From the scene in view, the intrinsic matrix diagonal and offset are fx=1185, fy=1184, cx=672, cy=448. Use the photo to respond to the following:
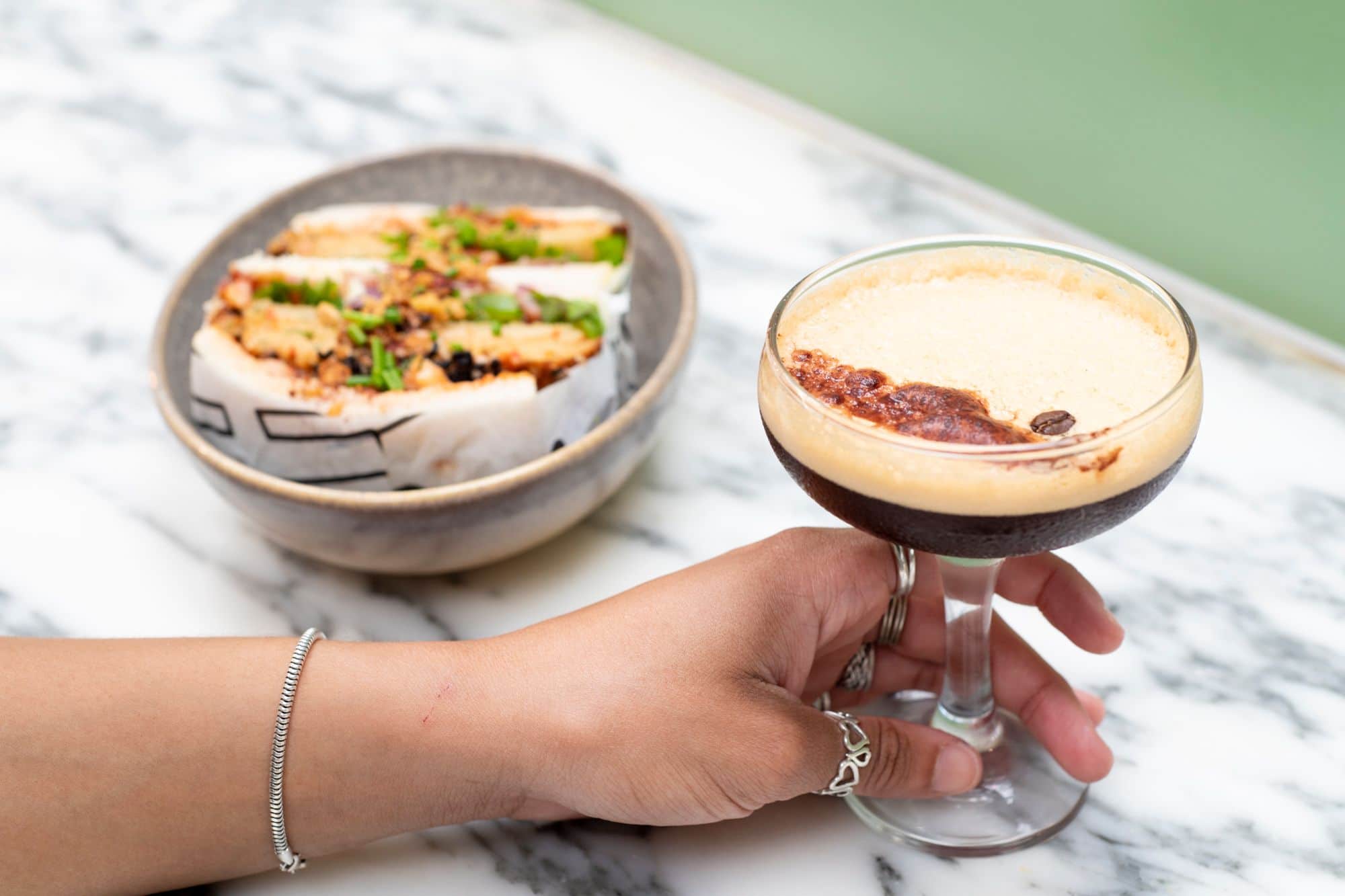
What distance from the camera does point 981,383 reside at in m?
0.90

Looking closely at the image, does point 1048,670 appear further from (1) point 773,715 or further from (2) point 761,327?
(2) point 761,327

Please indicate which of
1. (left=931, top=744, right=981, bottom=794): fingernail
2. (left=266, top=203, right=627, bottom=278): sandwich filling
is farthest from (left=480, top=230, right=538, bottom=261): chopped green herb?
(left=931, top=744, right=981, bottom=794): fingernail

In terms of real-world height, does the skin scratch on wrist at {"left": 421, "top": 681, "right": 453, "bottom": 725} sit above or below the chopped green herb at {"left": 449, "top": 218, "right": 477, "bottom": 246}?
below

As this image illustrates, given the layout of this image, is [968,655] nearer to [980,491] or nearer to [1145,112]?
[980,491]

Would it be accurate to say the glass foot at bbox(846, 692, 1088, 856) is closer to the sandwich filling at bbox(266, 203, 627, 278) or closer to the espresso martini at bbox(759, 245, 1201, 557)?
the espresso martini at bbox(759, 245, 1201, 557)

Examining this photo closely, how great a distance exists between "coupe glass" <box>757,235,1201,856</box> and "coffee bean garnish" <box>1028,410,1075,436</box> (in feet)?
0.12

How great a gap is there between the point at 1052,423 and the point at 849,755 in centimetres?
32

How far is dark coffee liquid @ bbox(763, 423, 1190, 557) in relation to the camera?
84 centimetres

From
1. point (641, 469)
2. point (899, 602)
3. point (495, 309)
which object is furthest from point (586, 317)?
point (899, 602)

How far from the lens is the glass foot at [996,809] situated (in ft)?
3.44

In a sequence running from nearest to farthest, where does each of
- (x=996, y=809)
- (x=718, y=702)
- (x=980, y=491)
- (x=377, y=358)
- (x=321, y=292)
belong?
(x=980, y=491), (x=718, y=702), (x=996, y=809), (x=377, y=358), (x=321, y=292)

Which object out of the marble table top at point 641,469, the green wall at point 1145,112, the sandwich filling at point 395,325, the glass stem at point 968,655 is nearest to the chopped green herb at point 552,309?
the sandwich filling at point 395,325

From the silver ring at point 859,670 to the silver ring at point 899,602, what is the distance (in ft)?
0.06

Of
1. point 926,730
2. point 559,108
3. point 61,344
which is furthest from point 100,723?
point 559,108
